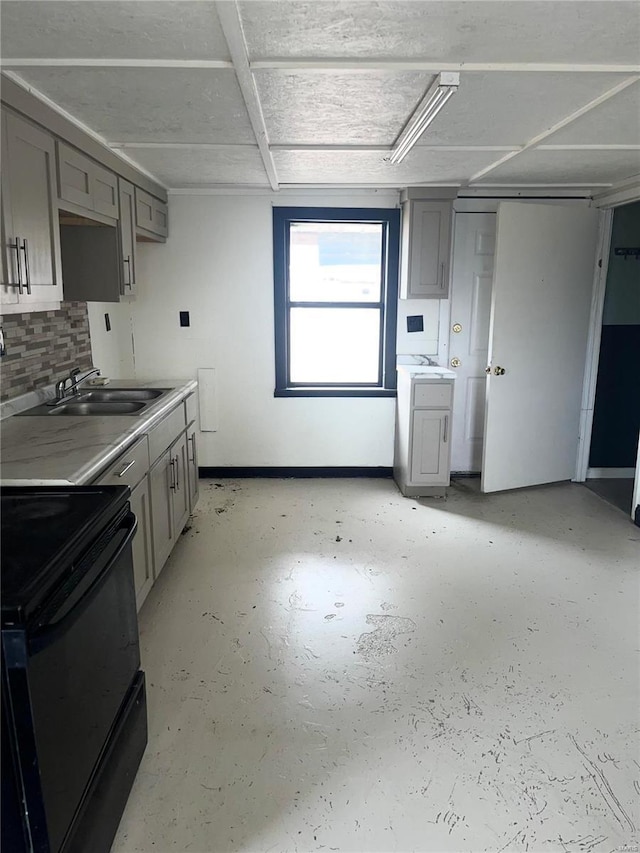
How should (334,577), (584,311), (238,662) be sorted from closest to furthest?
1. (238,662)
2. (334,577)
3. (584,311)

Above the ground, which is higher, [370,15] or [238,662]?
[370,15]

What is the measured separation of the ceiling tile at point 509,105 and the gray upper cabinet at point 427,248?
1.21 metres

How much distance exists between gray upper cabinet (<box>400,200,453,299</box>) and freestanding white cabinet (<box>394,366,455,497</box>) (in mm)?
593

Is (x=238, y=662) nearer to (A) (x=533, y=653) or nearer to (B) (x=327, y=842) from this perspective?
(B) (x=327, y=842)

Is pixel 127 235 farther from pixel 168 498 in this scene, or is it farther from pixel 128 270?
pixel 168 498

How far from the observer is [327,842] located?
1.69 meters

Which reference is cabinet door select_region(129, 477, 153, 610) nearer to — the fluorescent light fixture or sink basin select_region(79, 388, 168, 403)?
sink basin select_region(79, 388, 168, 403)

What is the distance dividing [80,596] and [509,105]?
7.64 ft

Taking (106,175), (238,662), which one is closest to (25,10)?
(106,175)

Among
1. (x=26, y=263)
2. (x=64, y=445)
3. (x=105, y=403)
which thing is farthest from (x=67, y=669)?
(x=105, y=403)

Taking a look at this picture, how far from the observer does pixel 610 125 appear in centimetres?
268

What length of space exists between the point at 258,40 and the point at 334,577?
95.3 inches

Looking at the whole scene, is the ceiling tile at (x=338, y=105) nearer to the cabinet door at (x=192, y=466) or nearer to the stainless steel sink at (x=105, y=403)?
the stainless steel sink at (x=105, y=403)

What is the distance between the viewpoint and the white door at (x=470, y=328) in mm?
4539
